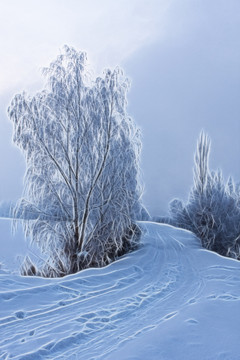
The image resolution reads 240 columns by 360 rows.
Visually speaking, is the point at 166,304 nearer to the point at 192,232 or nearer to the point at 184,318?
the point at 184,318

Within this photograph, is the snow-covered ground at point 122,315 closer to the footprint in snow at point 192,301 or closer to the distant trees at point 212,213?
the footprint in snow at point 192,301

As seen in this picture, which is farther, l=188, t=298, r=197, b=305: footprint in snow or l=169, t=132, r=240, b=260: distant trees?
l=169, t=132, r=240, b=260: distant trees

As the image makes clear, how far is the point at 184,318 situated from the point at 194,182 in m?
10.9

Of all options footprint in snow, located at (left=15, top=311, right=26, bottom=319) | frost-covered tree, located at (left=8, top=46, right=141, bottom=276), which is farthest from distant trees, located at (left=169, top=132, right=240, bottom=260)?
footprint in snow, located at (left=15, top=311, right=26, bottom=319)

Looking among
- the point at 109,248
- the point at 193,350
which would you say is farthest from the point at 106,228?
the point at 193,350

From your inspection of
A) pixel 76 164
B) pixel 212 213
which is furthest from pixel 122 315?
pixel 212 213

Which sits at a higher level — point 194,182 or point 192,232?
point 194,182

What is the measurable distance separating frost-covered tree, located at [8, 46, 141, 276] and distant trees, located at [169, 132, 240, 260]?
15.9 feet

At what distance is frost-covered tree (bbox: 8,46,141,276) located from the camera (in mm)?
8945

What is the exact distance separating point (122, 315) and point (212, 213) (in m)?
9.32

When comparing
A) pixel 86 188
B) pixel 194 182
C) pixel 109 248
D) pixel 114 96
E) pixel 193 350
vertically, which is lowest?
pixel 193 350

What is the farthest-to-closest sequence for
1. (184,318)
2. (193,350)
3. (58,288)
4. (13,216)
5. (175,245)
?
(175,245), (13,216), (58,288), (184,318), (193,350)

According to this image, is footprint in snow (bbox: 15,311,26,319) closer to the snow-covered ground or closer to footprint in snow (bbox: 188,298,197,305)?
the snow-covered ground

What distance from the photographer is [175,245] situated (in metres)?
12.1
